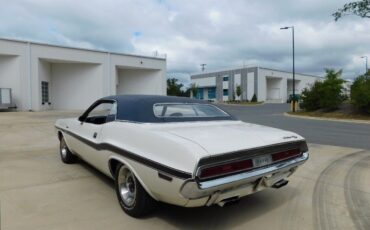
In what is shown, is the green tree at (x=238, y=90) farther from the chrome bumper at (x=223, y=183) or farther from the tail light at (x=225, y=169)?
the tail light at (x=225, y=169)

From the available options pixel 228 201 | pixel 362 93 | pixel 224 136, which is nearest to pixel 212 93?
pixel 362 93

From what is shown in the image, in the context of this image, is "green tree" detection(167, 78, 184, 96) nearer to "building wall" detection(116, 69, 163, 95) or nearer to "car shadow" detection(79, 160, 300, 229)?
"building wall" detection(116, 69, 163, 95)

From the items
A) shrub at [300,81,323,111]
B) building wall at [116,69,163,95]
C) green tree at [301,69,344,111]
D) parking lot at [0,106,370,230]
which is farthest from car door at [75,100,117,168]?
building wall at [116,69,163,95]

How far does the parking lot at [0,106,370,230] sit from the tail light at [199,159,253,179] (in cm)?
76

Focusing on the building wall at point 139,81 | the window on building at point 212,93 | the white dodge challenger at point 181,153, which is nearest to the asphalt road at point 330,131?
the white dodge challenger at point 181,153

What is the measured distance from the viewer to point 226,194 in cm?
313

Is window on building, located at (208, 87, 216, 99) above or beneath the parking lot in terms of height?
above

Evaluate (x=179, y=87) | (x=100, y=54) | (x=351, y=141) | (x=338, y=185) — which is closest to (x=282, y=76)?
(x=179, y=87)

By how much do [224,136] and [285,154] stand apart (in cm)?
90

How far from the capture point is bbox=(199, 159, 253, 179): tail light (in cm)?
290

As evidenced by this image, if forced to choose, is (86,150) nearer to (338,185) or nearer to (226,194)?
(226,194)

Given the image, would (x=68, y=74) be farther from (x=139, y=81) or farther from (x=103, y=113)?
(x=103, y=113)

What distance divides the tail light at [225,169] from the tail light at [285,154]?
18.6 inches

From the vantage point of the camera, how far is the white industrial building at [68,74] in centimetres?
2580
